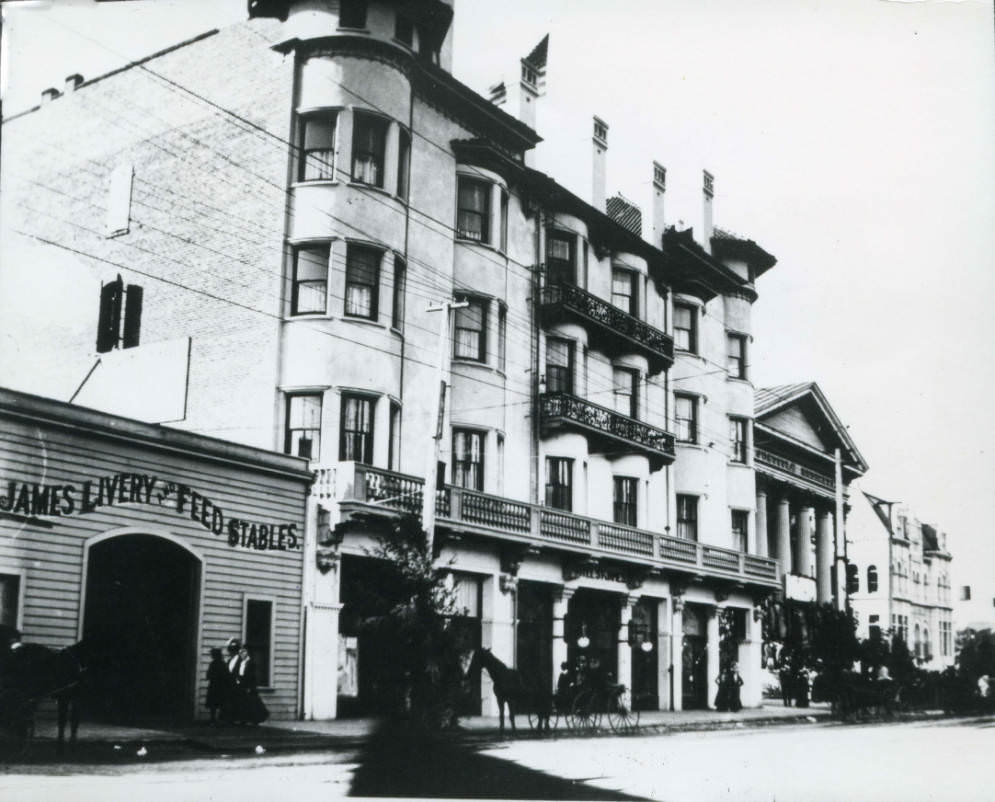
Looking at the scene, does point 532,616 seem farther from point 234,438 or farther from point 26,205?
point 26,205

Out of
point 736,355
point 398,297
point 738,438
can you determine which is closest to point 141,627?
point 398,297

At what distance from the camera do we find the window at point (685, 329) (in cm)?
2211

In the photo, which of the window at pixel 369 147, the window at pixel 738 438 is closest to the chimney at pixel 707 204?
the window at pixel 738 438

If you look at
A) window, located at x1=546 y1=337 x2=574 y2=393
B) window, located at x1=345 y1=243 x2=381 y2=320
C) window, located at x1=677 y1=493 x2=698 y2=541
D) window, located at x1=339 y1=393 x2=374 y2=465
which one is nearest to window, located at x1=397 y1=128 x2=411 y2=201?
window, located at x1=345 y1=243 x2=381 y2=320

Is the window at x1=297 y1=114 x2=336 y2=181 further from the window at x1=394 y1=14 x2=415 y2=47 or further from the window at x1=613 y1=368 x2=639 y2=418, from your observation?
the window at x1=613 y1=368 x2=639 y2=418

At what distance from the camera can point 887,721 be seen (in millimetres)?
22859

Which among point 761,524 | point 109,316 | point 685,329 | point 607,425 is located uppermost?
point 685,329

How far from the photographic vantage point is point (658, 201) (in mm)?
18188

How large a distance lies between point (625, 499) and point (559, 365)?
3.63 metres

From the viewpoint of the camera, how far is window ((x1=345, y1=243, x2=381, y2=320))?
18.2 m

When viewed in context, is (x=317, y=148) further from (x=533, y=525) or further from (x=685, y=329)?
(x=685, y=329)

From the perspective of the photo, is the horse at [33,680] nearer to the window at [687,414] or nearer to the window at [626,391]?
the window at [687,414]

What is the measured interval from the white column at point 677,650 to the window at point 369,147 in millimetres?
11295

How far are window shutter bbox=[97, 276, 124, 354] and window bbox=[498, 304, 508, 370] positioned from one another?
647 cm
